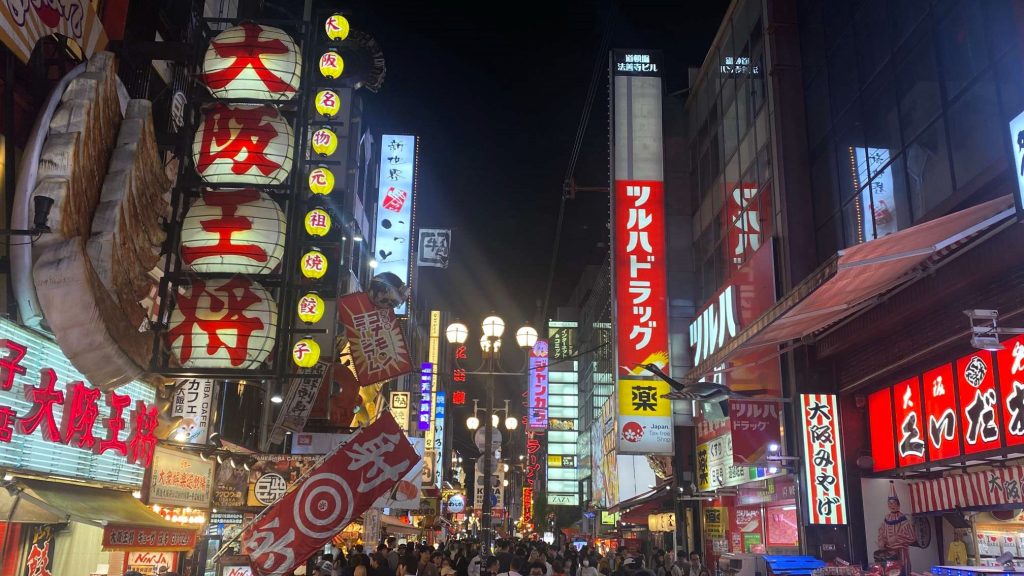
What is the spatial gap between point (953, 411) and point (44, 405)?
1299cm

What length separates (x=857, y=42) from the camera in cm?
1487

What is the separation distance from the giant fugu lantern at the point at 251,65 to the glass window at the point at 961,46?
32.8 ft

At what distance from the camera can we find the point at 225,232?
10.6 m

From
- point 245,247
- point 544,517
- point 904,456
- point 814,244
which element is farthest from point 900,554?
point 544,517

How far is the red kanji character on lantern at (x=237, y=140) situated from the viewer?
10.9m

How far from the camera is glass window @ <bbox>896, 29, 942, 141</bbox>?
39.2 feet

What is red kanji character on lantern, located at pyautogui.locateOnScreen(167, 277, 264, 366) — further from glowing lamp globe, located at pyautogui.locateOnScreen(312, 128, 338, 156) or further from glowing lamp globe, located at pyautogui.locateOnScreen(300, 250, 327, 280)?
glowing lamp globe, located at pyautogui.locateOnScreen(312, 128, 338, 156)

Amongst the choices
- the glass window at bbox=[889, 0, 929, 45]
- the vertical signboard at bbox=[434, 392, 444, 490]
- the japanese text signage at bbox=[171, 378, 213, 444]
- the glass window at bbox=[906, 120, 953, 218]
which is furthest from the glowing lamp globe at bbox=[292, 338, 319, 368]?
the vertical signboard at bbox=[434, 392, 444, 490]

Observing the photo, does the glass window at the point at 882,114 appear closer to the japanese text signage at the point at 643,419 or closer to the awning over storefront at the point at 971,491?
the awning over storefront at the point at 971,491

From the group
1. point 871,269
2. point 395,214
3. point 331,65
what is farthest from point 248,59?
point 395,214

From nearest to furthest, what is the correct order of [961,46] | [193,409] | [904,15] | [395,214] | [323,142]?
[961,46]
[904,15]
[323,142]
[193,409]
[395,214]

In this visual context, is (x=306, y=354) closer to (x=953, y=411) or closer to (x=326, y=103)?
(x=326, y=103)

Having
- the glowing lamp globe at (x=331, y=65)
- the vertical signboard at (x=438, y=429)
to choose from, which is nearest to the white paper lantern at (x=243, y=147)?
the glowing lamp globe at (x=331, y=65)

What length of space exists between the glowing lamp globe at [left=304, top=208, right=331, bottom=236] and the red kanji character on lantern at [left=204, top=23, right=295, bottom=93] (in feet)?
7.12
